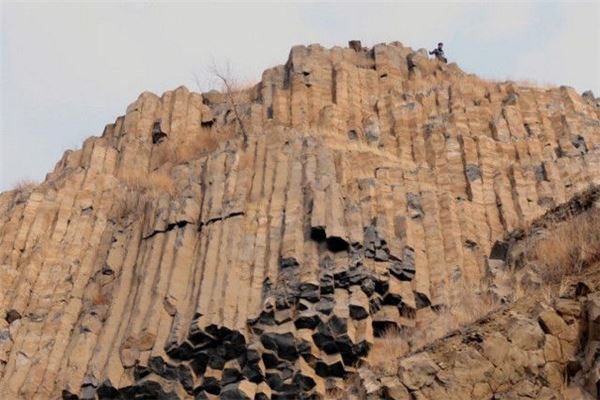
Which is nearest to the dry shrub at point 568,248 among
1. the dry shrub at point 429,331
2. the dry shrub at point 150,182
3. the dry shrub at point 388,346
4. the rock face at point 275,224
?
the dry shrub at point 429,331

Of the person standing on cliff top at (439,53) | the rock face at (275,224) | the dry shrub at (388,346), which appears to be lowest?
the dry shrub at (388,346)

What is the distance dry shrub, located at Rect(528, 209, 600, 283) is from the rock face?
2.45m

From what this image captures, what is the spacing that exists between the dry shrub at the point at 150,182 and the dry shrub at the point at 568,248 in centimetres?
1027

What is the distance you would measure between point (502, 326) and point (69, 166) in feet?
60.8

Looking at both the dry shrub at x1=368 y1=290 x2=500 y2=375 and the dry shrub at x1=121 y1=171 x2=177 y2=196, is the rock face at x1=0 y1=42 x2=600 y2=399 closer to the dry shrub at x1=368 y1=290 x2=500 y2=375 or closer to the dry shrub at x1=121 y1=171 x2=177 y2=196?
the dry shrub at x1=121 y1=171 x2=177 y2=196

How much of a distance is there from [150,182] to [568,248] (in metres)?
13.0

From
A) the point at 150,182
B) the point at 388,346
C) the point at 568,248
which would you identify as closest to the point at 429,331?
the point at 388,346

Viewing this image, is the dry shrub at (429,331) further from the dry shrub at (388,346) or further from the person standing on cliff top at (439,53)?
the person standing on cliff top at (439,53)

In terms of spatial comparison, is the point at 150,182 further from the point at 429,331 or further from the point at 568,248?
the point at 568,248

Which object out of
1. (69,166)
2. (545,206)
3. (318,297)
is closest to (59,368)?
(318,297)

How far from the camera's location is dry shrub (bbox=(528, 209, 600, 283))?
16.0m

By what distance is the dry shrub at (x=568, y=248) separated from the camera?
52.5ft

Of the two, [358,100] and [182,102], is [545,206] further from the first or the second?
[182,102]

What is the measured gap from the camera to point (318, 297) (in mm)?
20297
